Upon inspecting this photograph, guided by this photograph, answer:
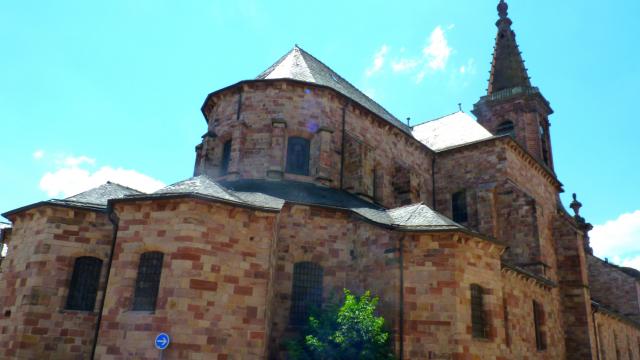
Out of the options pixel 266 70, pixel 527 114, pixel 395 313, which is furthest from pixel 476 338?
pixel 527 114

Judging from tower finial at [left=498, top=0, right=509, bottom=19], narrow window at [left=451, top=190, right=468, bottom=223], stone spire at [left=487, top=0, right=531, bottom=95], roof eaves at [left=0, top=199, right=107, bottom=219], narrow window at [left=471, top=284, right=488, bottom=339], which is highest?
tower finial at [left=498, top=0, right=509, bottom=19]

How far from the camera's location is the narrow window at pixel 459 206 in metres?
24.9

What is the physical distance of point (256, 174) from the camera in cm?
1931

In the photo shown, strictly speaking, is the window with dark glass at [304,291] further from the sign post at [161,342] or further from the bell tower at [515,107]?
the bell tower at [515,107]

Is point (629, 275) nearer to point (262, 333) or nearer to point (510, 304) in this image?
point (510, 304)

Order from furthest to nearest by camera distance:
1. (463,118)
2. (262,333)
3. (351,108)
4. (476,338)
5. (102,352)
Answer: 1. (463,118)
2. (351,108)
3. (476,338)
4. (262,333)
5. (102,352)

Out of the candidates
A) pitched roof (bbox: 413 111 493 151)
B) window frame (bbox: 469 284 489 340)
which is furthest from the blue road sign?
pitched roof (bbox: 413 111 493 151)

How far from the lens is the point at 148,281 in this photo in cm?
1333

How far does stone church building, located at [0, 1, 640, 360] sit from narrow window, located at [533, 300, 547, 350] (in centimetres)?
9

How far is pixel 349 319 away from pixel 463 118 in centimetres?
2024

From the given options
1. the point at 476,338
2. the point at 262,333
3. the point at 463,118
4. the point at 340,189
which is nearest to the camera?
the point at 262,333

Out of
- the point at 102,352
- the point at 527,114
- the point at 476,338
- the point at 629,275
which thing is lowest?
the point at 102,352

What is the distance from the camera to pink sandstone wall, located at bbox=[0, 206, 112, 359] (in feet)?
45.6

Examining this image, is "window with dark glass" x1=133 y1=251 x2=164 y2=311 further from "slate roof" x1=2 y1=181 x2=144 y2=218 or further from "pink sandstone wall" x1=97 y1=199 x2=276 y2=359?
"slate roof" x1=2 y1=181 x2=144 y2=218
